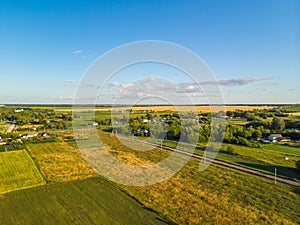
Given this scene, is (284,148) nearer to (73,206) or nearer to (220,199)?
(220,199)

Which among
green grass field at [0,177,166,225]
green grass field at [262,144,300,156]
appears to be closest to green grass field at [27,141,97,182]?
green grass field at [0,177,166,225]

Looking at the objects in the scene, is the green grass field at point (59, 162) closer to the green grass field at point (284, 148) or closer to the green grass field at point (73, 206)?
the green grass field at point (73, 206)

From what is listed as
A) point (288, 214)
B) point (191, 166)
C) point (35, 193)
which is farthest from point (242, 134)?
point (35, 193)

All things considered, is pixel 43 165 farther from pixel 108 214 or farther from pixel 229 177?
pixel 229 177

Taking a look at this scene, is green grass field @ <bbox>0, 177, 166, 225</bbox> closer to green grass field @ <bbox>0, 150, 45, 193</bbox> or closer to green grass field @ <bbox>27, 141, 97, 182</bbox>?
green grass field @ <bbox>0, 150, 45, 193</bbox>

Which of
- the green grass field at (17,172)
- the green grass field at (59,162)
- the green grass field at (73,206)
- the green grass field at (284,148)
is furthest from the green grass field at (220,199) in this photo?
the green grass field at (284,148)
